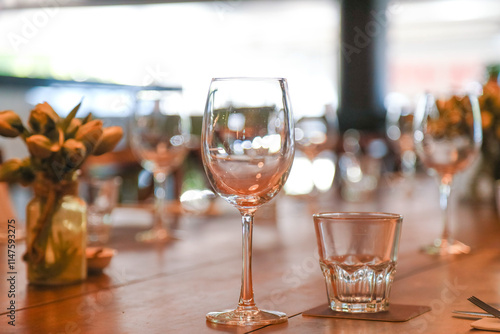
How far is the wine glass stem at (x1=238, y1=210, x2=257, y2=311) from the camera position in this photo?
0.78m

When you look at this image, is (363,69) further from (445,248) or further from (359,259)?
(359,259)

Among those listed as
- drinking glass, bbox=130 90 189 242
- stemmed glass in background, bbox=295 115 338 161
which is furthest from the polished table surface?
stemmed glass in background, bbox=295 115 338 161

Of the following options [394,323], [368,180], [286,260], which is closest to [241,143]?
[394,323]

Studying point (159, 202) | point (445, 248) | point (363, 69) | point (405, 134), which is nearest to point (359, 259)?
point (445, 248)

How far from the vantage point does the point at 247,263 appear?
30.8 inches

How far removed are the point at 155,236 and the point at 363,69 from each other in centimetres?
678

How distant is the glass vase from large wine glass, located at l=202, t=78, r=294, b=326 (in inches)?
11.8

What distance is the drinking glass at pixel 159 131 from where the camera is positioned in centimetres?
160

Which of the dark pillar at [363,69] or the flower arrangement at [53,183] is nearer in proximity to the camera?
the flower arrangement at [53,183]

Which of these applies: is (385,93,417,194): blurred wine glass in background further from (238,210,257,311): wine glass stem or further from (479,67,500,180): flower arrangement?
(238,210,257,311): wine glass stem

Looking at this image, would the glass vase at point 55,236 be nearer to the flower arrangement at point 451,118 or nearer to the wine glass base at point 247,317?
the wine glass base at point 247,317

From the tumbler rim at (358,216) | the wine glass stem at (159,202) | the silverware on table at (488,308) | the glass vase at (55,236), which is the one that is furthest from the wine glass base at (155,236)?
the silverware on table at (488,308)

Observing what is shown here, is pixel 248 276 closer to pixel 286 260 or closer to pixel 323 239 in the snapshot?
pixel 323 239

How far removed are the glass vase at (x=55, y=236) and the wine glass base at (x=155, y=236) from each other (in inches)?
17.0
